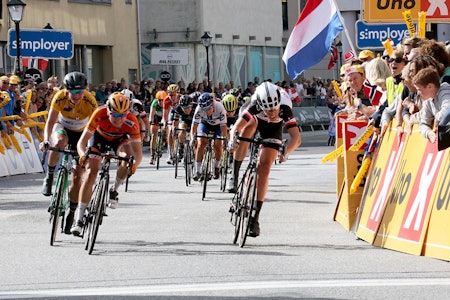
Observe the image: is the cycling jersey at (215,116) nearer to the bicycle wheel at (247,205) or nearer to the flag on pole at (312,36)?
the flag on pole at (312,36)

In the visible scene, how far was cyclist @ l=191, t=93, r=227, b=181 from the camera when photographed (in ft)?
77.8

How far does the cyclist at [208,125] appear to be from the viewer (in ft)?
77.8

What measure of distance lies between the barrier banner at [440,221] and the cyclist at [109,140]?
11.4 ft

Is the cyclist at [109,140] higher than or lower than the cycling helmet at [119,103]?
lower

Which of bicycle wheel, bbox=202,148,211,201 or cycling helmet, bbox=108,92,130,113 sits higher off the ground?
cycling helmet, bbox=108,92,130,113

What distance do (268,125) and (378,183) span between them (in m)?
1.79

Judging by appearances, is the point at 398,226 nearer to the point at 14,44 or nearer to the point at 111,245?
the point at 111,245

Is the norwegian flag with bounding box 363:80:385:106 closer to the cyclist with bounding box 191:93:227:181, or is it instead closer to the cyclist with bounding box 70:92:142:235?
the cyclist with bounding box 70:92:142:235

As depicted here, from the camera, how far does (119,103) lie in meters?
14.3

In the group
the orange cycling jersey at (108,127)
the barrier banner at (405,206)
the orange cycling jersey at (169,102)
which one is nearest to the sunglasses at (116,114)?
the orange cycling jersey at (108,127)

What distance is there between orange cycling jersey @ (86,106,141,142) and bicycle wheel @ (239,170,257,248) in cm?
124

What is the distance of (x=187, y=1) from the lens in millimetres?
62406

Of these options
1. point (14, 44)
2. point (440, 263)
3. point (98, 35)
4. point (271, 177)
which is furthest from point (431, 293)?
point (98, 35)

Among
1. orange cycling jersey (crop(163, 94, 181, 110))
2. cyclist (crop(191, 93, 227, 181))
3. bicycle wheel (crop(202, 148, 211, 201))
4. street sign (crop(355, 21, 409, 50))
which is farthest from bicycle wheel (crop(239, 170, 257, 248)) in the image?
orange cycling jersey (crop(163, 94, 181, 110))
